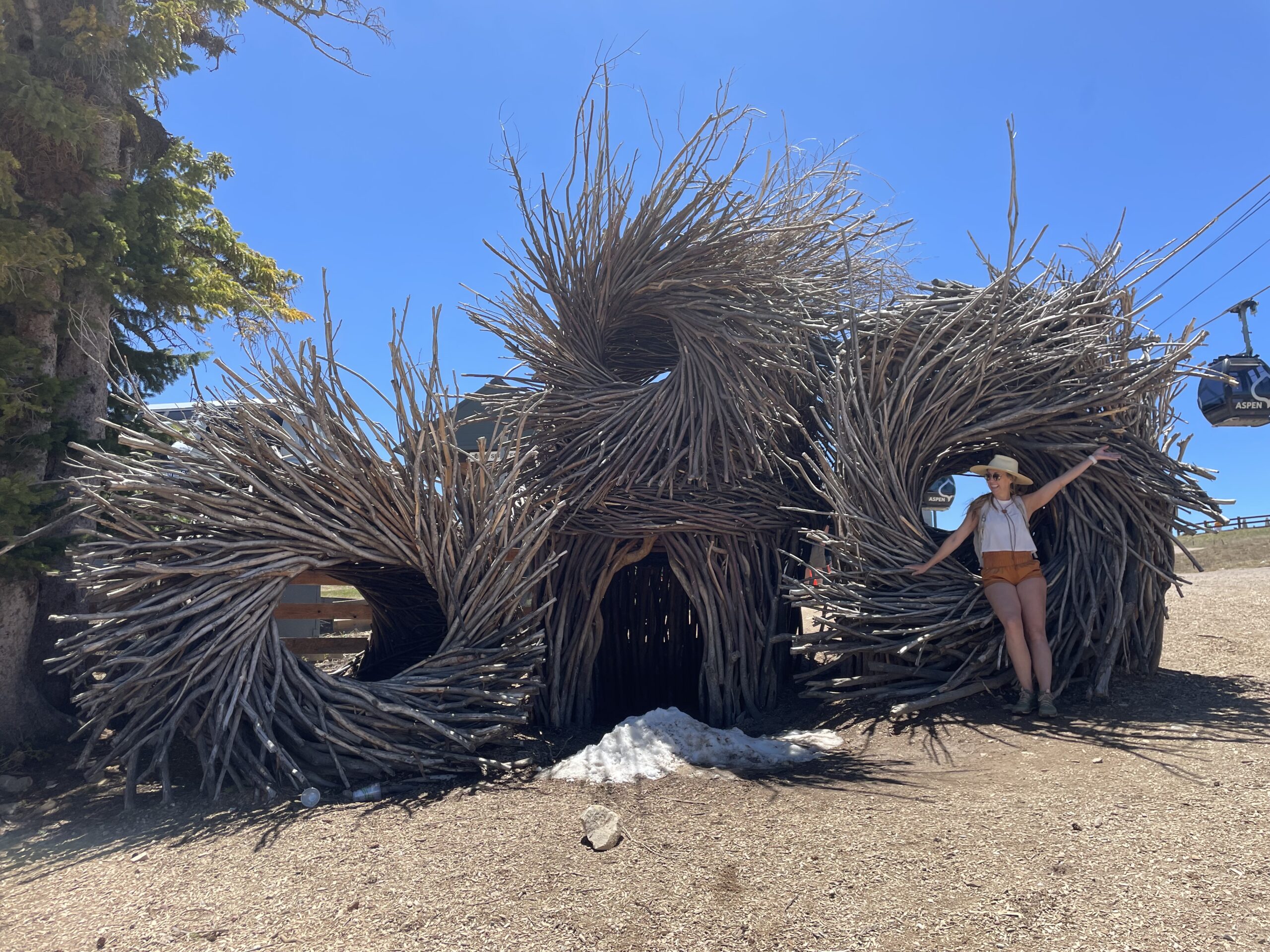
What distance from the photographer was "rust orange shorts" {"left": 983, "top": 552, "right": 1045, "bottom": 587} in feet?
14.4

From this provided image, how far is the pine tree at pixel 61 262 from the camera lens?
4.36 metres

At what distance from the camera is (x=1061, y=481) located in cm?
444

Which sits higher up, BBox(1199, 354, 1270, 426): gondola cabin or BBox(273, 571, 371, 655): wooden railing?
BBox(1199, 354, 1270, 426): gondola cabin

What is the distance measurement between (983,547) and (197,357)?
5.61m

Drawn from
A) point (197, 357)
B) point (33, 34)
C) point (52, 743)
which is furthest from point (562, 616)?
point (33, 34)

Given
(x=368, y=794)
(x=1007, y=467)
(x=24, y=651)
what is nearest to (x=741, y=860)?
(x=368, y=794)

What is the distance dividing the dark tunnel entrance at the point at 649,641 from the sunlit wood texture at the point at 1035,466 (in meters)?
1.48

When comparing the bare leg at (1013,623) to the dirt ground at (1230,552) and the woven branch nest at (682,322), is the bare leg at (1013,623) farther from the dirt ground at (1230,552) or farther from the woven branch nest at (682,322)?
the dirt ground at (1230,552)

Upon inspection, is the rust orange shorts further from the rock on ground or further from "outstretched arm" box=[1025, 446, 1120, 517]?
the rock on ground

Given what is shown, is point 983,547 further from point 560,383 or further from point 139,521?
point 139,521

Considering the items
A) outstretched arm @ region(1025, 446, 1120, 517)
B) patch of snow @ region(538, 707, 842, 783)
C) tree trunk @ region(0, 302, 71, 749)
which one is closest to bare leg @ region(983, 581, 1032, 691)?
outstretched arm @ region(1025, 446, 1120, 517)

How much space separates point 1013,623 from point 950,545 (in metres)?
0.49

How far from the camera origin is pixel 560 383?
17.7 feet

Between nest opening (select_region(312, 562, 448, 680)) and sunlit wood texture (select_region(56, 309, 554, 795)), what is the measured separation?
2.52 feet
